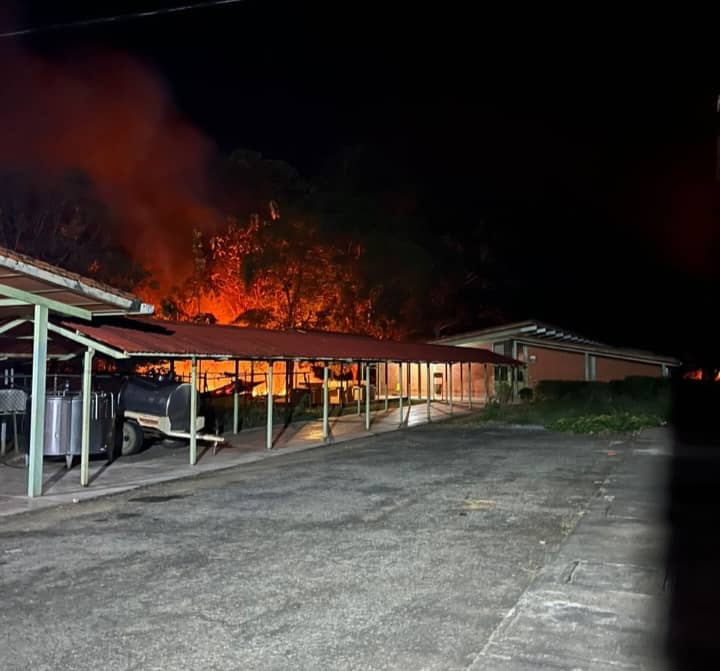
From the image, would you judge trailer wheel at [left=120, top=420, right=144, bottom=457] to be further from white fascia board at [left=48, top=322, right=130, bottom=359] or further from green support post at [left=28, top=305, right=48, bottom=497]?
green support post at [left=28, top=305, right=48, bottom=497]

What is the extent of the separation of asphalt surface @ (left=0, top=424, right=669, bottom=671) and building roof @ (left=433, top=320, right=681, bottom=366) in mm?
20217

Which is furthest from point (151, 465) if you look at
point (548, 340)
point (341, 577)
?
point (548, 340)

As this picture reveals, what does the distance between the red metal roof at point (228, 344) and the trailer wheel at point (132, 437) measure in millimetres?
2108

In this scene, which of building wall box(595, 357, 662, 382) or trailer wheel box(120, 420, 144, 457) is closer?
trailer wheel box(120, 420, 144, 457)

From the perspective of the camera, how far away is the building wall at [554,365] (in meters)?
33.2

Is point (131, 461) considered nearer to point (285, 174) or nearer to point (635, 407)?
point (635, 407)

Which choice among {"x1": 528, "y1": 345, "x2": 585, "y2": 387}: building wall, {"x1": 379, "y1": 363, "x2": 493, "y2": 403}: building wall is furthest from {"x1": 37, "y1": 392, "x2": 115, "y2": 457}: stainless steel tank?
{"x1": 528, "y1": 345, "x2": 585, "y2": 387}: building wall

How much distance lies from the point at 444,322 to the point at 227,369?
15.3 metres

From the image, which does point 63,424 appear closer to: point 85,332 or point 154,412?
point 85,332

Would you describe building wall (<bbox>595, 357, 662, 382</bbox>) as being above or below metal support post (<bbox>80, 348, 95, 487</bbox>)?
above

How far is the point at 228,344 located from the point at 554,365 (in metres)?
22.5

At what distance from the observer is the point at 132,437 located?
46.6 feet

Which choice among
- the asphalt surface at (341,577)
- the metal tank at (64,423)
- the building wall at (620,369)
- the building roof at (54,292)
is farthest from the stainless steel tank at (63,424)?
the building wall at (620,369)

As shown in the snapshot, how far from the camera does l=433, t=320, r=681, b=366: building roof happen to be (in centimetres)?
3091
